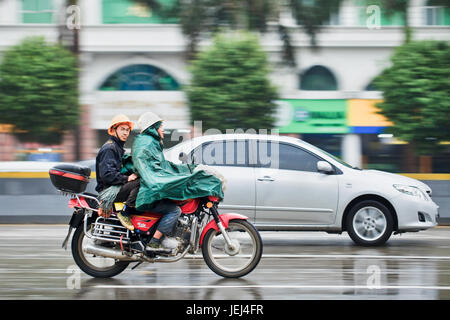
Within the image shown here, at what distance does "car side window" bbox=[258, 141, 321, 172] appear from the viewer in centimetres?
1045

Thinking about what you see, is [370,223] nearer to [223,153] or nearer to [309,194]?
[309,194]

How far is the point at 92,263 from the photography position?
756 cm

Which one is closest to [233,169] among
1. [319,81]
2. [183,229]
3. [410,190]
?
[410,190]

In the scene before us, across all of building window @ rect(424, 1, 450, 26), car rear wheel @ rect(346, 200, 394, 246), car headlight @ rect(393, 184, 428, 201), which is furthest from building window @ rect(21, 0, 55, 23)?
car headlight @ rect(393, 184, 428, 201)

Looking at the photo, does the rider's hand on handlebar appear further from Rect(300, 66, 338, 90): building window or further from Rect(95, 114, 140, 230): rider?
Rect(300, 66, 338, 90): building window

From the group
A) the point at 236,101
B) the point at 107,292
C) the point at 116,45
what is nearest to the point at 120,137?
the point at 107,292

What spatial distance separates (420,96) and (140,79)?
1294 centimetres

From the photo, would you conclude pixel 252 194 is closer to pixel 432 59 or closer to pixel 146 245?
pixel 146 245

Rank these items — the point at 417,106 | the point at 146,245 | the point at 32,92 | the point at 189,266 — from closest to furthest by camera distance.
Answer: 1. the point at 146,245
2. the point at 189,266
3. the point at 417,106
4. the point at 32,92

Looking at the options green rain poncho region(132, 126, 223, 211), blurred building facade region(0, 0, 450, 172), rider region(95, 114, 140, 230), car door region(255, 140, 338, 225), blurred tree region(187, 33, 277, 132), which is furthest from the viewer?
blurred building facade region(0, 0, 450, 172)

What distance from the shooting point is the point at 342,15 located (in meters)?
26.9

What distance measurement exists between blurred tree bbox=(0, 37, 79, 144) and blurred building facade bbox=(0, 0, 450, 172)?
621 cm

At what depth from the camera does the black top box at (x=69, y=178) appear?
7.26 meters
